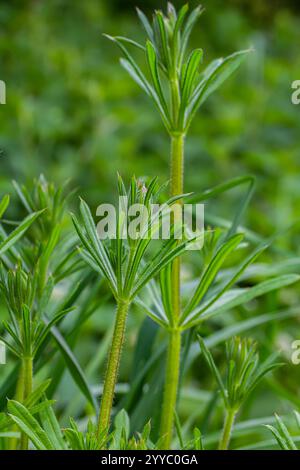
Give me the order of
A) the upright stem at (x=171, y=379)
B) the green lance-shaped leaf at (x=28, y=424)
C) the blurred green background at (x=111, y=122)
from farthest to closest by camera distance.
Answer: the blurred green background at (x=111, y=122)
the upright stem at (x=171, y=379)
the green lance-shaped leaf at (x=28, y=424)

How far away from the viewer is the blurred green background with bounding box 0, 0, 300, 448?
5.36 ft

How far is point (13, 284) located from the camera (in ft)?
1.31

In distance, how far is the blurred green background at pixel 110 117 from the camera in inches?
65.0

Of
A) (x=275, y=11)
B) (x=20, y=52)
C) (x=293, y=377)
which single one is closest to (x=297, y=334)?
(x=293, y=377)

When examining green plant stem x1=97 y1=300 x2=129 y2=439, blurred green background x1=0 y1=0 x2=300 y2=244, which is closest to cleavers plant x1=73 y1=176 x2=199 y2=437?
green plant stem x1=97 y1=300 x2=129 y2=439

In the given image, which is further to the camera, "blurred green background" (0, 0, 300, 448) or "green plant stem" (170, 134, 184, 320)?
"blurred green background" (0, 0, 300, 448)

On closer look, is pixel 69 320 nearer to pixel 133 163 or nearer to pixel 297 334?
pixel 297 334

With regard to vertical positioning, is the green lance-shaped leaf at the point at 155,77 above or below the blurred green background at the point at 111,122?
below

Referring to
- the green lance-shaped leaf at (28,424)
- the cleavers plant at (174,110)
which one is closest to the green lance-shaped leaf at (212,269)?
the cleavers plant at (174,110)

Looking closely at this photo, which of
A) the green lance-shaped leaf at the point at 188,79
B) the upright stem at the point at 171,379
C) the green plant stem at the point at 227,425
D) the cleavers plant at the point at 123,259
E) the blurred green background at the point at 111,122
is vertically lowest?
the green plant stem at the point at 227,425

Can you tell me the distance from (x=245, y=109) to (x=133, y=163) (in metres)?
0.41

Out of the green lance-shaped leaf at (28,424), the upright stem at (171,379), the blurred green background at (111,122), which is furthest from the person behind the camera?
the blurred green background at (111,122)

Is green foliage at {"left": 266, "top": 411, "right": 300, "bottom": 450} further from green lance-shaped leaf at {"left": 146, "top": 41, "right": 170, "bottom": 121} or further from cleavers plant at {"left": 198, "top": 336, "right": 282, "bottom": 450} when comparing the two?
green lance-shaped leaf at {"left": 146, "top": 41, "right": 170, "bottom": 121}

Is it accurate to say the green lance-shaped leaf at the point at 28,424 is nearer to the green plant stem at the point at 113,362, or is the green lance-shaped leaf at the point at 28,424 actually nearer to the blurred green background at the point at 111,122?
the green plant stem at the point at 113,362
